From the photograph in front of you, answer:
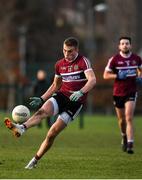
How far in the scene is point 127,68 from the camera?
71.2ft

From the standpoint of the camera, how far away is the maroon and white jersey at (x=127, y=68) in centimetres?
2169

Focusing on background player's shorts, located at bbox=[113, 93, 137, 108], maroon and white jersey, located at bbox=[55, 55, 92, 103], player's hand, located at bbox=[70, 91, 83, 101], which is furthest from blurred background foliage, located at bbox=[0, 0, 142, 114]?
player's hand, located at bbox=[70, 91, 83, 101]

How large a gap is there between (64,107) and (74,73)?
630 mm

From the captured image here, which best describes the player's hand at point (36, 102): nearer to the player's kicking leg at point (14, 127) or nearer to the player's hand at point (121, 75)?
the player's kicking leg at point (14, 127)

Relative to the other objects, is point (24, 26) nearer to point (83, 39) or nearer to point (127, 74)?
point (83, 39)

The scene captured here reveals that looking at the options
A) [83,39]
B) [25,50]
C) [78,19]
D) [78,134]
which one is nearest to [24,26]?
[25,50]

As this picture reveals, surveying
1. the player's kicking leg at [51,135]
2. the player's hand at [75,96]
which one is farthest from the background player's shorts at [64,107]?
the player's hand at [75,96]

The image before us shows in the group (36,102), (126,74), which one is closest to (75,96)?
(36,102)

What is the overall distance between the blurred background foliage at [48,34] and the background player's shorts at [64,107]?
120 ft

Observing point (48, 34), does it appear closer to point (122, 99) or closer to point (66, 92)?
point (122, 99)

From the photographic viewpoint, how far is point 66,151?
2173 centimetres

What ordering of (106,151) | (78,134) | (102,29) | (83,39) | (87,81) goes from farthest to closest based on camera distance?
(102,29) → (83,39) → (78,134) → (106,151) → (87,81)

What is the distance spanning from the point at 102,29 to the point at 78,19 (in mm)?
6830

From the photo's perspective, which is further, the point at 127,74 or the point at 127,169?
the point at 127,74
